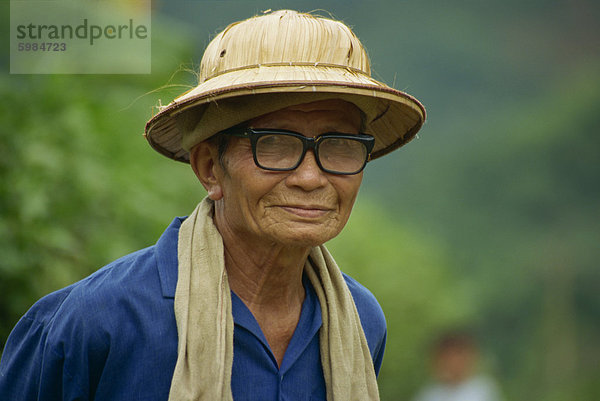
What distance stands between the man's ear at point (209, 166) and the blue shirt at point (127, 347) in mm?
207

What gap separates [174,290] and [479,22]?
81413 millimetres

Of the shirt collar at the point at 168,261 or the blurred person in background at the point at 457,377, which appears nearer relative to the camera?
the shirt collar at the point at 168,261

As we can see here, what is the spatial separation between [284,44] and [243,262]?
804mm

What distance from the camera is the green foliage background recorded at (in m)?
4.27

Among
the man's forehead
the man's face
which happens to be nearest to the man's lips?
the man's face

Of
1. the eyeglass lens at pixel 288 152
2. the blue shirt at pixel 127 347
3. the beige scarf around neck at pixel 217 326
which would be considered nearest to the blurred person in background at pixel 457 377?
the beige scarf around neck at pixel 217 326

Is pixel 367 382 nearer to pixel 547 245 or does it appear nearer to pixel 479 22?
pixel 547 245

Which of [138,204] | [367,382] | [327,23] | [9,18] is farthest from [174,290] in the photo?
[9,18]

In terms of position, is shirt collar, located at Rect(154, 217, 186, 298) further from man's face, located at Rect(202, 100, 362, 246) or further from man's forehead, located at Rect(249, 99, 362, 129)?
man's forehead, located at Rect(249, 99, 362, 129)

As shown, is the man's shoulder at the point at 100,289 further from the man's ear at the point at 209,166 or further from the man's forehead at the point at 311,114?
the man's forehead at the point at 311,114

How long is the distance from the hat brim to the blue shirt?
15.9 inches

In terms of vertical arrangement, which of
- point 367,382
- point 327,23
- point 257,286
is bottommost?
point 367,382

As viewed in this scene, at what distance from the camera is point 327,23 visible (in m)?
2.60

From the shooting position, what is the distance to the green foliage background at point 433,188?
4270 millimetres
